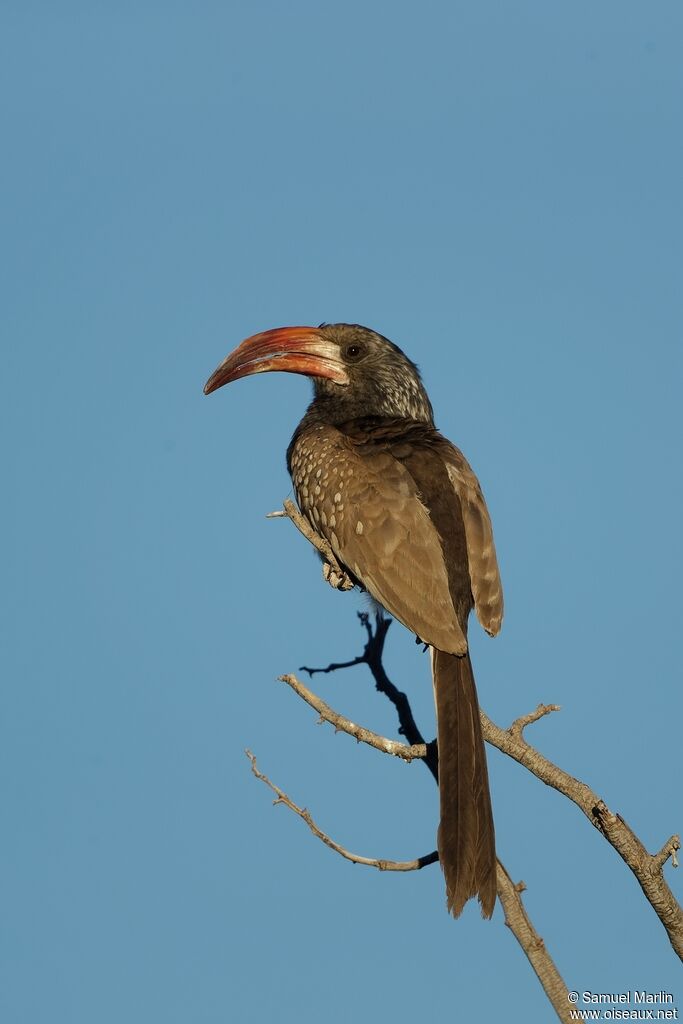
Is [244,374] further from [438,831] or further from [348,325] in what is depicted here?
[438,831]

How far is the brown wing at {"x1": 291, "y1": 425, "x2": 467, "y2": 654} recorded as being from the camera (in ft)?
19.7

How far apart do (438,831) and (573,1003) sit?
1.19 meters

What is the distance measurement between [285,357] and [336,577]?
1.75m

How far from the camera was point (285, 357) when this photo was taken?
302 inches

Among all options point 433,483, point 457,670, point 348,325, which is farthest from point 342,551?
point 348,325

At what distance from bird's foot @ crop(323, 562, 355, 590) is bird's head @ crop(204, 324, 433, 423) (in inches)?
51.5

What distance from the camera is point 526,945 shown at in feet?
13.9

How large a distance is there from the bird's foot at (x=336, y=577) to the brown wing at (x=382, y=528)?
9 cm

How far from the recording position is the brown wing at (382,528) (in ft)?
19.7

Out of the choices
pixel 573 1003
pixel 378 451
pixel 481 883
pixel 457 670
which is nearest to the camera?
pixel 573 1003

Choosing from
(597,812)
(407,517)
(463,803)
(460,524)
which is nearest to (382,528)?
(407,517)

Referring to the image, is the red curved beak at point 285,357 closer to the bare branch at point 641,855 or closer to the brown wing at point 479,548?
the brown wing at point 479,548

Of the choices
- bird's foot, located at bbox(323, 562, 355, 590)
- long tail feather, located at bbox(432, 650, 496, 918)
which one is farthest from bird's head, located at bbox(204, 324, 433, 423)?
long tail feather, located at bbox(432, 650, 496, 918)

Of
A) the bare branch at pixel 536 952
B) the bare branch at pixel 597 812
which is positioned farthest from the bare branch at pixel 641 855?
the bare branch at pixel 536 952
